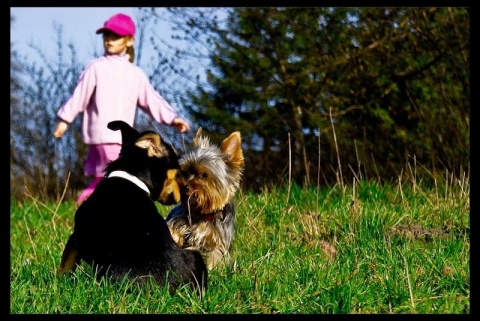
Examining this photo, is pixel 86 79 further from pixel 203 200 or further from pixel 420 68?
pixel 420 68

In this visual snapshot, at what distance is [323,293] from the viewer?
4379mm

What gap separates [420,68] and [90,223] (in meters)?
8.86

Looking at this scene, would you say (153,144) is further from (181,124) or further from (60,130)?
(60,130)

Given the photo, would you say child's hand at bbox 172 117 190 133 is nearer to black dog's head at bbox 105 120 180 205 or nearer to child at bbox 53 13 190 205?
child at bbox 53 13 190 205

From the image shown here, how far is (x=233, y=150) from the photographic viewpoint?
20.7 feet

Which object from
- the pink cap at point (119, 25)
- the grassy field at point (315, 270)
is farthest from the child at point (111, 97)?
A: the grassy field at point (315, 270)

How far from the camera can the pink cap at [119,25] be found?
766 centimetres

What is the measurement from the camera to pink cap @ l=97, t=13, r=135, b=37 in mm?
7664

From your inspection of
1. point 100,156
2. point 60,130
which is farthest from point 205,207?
point 100,156

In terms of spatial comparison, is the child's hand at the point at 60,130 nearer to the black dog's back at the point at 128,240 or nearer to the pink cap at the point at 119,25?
the pink cap at the point at 119,25

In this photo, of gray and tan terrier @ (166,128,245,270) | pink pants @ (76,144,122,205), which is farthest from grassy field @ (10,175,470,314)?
pink pants @ (76,144,122,205)

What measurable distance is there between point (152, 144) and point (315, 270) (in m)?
1.31

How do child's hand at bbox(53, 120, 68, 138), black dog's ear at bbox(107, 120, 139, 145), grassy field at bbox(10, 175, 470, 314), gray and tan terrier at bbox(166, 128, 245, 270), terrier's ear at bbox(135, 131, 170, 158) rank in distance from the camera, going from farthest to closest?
child's hand at bbox(53, 120, 68, 138) → gray and tan terrier at bbox(166, 128, 245, 270) → black dog's ear at bbox(107, 120, 139, 145) → terrier's ear at bbox(135, 131, 170, 158) → grassy field at bbox(10, 175, 470, 314)

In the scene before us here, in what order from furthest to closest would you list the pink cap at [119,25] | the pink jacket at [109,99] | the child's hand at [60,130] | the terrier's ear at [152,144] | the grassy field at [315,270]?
the pink jacket at [109,99] < the pink cap at [119,25] < the child's hand at [60,130] < the terrier's ear at [152,144] < the grassy field at [315,270]
